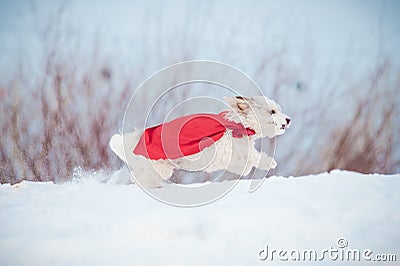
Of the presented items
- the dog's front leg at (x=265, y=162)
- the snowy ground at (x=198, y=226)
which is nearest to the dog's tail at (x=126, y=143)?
the snowy ground at (x=198, y=226)

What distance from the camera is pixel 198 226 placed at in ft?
2.95

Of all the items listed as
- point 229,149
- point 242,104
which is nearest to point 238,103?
point 242,104

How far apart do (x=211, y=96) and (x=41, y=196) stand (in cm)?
98

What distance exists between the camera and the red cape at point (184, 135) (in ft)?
4.62

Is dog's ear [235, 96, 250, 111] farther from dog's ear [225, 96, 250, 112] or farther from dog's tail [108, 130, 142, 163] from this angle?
dog's tail [108, 130, 142, 163]

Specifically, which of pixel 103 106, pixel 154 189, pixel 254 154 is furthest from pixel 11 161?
pixel 254 154

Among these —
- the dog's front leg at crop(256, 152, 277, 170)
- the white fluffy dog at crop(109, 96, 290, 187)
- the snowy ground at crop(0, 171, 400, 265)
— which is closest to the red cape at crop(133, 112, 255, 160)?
the white fluffy dog at crop(109, 96, 290, 187)

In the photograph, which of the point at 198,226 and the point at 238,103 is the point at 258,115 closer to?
the point at 238,103

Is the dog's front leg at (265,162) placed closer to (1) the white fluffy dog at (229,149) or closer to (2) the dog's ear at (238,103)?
(1) the white fluffy dog at (229,149)

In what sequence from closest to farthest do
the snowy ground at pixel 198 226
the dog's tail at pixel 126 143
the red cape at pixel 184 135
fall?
1. the snowy ground at pixel 198 226
2. the red cape at pixel 184 135
3. the dog's tail at pixel 126 143

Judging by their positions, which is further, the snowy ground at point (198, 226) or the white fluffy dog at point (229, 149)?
the white fluffy dog at point (229, 149)

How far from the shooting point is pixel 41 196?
46.6 inches

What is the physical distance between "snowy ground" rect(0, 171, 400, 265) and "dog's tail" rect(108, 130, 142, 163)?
0.37m

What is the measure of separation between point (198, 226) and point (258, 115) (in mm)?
697
